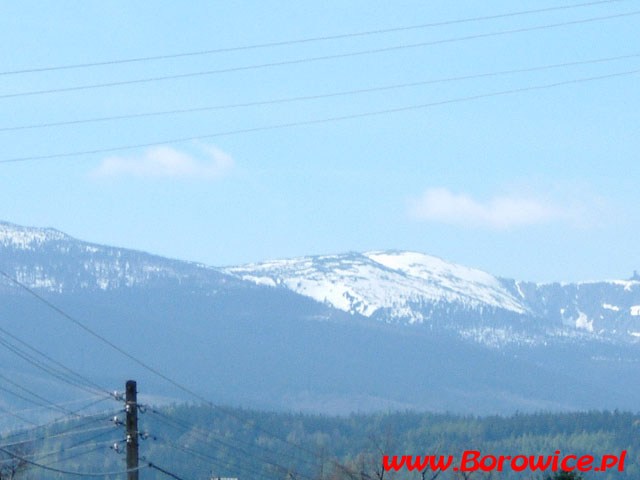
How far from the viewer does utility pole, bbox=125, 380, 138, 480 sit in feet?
148

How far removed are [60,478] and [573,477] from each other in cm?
14576

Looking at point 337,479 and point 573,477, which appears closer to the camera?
point 573,477

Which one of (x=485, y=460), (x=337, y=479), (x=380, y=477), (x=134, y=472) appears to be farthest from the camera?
(x=485, y=460)

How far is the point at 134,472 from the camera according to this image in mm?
45125

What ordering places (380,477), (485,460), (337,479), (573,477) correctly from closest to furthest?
(573,477), (380,477), (337,479), (485,460)

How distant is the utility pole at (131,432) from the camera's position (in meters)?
45.0

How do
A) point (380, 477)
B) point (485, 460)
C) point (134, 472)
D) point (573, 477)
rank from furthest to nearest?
point (485, 460) → point (380, 477) → point (573, 477) → point (134, 472)

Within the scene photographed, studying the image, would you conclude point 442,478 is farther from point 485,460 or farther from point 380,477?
point 380,477

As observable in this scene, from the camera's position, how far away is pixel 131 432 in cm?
4553

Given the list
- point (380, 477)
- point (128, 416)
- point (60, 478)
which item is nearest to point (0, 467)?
point (380, 477)

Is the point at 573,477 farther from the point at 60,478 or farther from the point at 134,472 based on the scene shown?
the point at 60,478

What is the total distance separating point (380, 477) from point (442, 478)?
13414 centimetres

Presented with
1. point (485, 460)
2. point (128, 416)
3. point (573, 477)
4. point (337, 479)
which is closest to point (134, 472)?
point (128, 416)

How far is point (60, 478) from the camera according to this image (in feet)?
646
